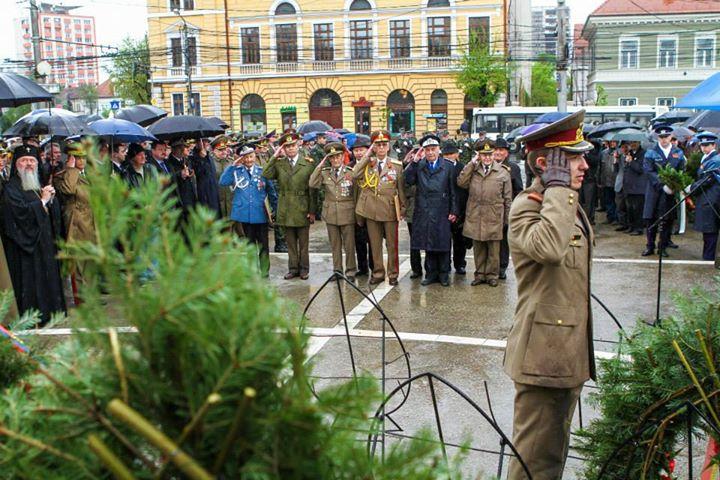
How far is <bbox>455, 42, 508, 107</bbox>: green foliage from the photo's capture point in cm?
4441

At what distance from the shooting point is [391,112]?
54125 millimetres

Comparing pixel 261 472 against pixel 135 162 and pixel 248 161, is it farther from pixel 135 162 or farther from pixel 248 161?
pixel 248 161

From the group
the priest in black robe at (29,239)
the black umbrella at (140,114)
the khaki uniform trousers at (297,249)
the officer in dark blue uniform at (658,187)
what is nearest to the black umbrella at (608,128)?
the officer in dark blue uniform at (658,187)

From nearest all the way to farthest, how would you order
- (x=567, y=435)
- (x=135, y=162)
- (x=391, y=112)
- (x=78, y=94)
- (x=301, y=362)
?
(x=301, y=362)
(x=567, y=435)
(x=135, y=162)
(x=391, y=112)
(x=78, y=94)

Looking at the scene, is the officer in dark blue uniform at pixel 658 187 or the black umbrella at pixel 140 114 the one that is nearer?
the officer in dark blue uniform at pixel 658 187

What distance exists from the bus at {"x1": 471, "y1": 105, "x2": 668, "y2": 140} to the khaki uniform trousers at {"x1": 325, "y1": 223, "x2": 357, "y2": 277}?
27.8 metres

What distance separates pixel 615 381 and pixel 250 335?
2638 mm

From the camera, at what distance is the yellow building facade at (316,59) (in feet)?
174

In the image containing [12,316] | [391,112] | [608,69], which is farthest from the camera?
[608,69]

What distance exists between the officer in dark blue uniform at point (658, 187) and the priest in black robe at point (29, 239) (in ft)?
27.2

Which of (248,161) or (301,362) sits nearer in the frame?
(301,362)

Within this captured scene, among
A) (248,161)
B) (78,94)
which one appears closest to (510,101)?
(248,161)

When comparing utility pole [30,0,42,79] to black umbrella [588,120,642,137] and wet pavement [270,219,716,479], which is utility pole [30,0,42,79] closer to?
wet pavement [270,219,716,479]

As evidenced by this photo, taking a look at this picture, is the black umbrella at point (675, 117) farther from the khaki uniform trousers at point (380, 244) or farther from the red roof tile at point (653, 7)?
the red roof tile at point (653, 7)
